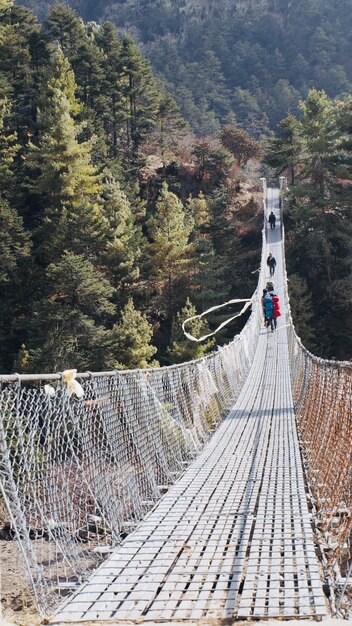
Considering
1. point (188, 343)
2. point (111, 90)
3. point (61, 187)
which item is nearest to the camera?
point (188, 343)

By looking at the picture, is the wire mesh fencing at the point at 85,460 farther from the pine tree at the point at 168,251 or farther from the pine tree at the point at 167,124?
the pine tree at the point at 167,124

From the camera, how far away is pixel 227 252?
23828mm

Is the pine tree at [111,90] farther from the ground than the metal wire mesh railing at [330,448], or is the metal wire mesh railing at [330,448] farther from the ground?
the pine tree at [111,90]

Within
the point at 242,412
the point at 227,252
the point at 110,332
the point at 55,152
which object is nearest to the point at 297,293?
the point at 227,252

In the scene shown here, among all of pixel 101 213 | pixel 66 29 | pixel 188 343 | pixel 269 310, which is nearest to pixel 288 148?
pixel 101 213

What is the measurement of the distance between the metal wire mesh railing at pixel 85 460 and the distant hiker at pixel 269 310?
455 cm

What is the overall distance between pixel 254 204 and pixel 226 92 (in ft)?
126

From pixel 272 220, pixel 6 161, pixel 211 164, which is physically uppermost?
pixel 211 164

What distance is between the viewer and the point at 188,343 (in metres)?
18.3

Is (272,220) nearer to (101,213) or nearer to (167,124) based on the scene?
(101,213)

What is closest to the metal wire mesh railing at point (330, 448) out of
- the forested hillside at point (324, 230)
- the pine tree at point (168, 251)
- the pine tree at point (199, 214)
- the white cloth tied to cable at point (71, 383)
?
the white cloth tied to cable at point (71, 383)

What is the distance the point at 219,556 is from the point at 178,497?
1.01 metres

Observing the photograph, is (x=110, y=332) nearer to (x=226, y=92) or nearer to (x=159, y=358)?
(x=159, y=358)

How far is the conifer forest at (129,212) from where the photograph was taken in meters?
17.0
